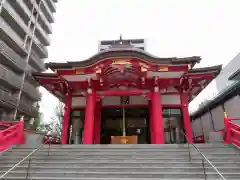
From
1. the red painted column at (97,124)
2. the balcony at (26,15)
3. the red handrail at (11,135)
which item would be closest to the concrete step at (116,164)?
the red handrail at (11,135)

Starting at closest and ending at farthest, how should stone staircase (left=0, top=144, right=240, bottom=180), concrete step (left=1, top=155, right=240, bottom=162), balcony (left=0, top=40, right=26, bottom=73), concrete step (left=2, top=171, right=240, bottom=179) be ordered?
concrete step (left=2, top=171, right=240, bottom=179), stone staircase (left=0, top=144, right=240, bottom=180), concrete step (left=1, top=155, right=240, bottom=162), balcony (left=0, top=40, right=26, bottom=73)

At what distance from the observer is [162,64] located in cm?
1094

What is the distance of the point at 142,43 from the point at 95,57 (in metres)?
45.0

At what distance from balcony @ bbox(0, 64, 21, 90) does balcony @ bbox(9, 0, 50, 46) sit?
8.58m

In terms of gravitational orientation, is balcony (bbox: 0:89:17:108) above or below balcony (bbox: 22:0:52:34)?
below

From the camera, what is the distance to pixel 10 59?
21672 mm

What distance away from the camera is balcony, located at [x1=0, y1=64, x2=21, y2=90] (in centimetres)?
2009

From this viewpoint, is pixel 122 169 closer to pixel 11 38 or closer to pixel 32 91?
pixel 11 38

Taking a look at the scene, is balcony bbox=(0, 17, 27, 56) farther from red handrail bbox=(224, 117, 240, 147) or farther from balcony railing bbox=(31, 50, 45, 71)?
red handrail bbox=(224, 117, 240, 147)

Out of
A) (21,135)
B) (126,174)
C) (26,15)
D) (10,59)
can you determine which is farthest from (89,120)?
(26,15)

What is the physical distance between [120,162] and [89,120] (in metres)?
4.57

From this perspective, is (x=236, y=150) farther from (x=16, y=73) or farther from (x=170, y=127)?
(x=16, y=73)

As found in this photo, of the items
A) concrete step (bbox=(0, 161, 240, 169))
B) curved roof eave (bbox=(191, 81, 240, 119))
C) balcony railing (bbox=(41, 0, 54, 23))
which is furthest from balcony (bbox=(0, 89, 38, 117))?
curved roof eave (bbox=(191, 81, 240, 119))

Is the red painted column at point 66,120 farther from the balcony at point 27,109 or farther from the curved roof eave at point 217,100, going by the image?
the balcony at point 27,109
